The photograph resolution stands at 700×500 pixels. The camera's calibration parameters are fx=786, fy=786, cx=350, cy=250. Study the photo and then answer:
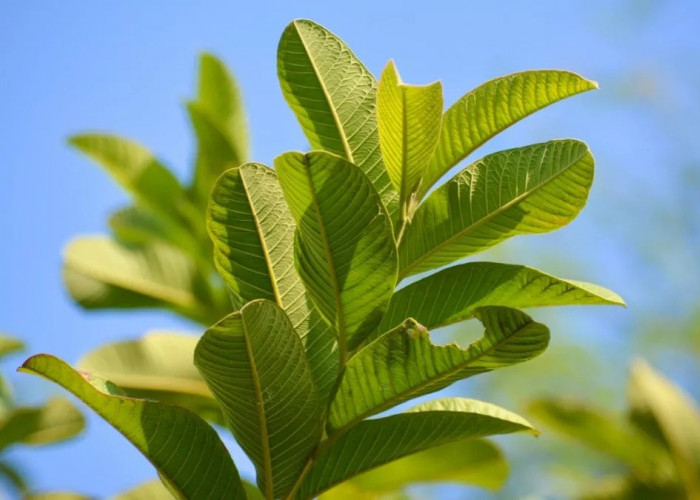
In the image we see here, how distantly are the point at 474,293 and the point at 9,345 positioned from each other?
1017mm

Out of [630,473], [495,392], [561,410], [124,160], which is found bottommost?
[495,392]

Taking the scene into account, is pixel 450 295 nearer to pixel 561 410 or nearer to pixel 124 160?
pixel 561 410

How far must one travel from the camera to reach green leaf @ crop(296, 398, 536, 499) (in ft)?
2.75

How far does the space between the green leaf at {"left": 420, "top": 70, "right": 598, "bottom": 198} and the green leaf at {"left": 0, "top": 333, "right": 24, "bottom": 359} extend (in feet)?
3.07

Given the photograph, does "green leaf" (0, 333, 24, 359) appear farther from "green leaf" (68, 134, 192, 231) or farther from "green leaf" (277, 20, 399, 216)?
"green leaf" (277, 20, 399, 216)

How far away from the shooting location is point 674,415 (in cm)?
147

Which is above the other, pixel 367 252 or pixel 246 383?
pixel 367 252

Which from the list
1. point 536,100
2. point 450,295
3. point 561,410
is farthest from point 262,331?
point 561,410

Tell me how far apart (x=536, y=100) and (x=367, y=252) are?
273 millimetres

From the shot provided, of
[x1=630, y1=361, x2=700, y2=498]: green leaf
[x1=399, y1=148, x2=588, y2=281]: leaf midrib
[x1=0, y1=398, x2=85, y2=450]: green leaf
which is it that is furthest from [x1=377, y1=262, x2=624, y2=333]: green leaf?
[x1=0, y1=398, x2=85, y2=450]: green leaf

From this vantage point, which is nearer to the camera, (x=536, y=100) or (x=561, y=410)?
(x=536, y=100)

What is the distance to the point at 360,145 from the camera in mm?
955

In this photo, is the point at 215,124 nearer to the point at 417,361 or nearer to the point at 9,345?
the point at 9,345

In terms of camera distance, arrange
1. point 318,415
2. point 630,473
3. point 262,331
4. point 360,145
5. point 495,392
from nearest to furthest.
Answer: point 262,331 → point 318,415 → point 360,145 → point 630,473 → point 495,392
